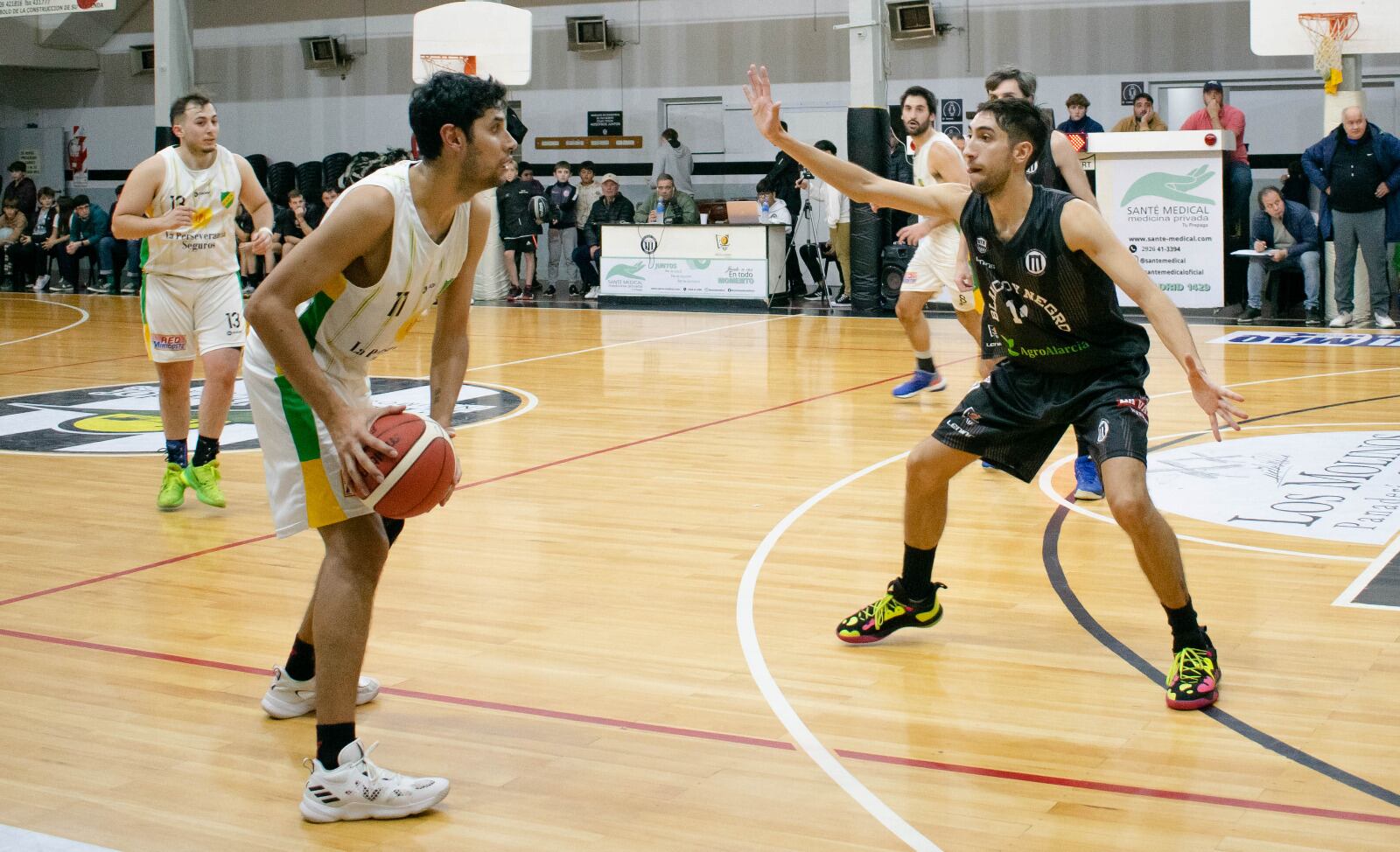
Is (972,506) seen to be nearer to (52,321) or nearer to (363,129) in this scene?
(52,321)

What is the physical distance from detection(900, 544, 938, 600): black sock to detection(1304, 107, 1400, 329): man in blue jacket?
9545 millimetres

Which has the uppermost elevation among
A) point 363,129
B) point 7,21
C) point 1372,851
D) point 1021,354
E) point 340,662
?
point 7,21

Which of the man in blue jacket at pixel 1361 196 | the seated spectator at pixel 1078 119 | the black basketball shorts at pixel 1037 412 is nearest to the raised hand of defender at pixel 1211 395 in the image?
the black basketball shorts at pixel 1037 412

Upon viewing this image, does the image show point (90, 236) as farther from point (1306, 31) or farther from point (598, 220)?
point (1306, 31)

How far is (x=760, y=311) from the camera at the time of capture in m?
15.5

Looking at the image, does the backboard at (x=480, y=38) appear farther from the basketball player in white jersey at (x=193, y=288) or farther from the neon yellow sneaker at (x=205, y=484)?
the neon yellow sneaker at (x=205, y=484)

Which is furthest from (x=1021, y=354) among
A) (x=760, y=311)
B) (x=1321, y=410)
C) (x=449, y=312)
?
(x=760, y=311)

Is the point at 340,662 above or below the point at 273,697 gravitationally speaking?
above

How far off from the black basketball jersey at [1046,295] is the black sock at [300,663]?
2097 mm

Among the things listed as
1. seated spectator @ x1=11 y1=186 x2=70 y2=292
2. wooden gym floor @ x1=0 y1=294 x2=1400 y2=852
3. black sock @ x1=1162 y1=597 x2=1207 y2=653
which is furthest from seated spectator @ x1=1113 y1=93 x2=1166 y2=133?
seated spectator @ x1=11 y1=186 x2=70 y2=292

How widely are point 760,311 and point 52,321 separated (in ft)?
24.5

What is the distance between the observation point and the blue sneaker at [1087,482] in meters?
6.25

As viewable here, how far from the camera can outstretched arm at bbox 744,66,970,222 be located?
13.6 feet

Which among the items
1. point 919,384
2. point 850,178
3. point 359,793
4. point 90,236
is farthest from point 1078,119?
point 90,236
